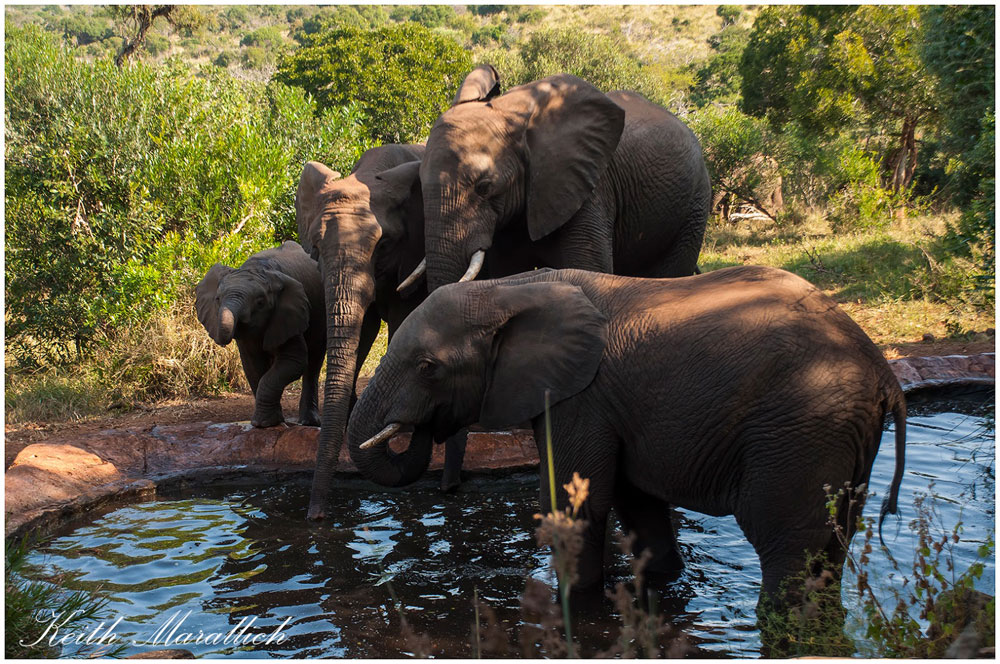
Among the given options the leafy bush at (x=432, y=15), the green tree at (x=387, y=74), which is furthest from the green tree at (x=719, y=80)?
the leafy bush at (x=432, y=15)

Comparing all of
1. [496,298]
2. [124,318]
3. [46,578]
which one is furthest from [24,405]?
[496,298]

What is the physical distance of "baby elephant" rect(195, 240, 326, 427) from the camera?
7.68m

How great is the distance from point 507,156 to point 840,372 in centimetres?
325

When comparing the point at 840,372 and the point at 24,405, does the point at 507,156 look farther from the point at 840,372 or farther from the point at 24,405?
the point at 24,405

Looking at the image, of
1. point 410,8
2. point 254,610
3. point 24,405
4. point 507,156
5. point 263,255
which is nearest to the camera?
point 254,610

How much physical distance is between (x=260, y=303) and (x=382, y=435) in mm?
3440

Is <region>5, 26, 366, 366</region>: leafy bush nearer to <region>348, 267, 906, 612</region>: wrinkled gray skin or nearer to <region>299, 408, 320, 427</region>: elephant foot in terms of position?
<region>299, 408, 320, 427</region>: elephant foot

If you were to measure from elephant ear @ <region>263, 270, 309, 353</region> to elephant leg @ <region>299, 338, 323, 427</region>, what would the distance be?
629 mm

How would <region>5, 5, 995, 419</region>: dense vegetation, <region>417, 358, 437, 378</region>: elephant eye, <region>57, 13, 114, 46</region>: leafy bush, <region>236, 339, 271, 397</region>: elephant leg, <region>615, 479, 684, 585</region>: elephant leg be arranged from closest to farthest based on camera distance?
1. <region>417, 358, 437, 378</region>: elephant eye
2. <region>615, 479, 684, 585</region>: elephant leg
3. <region>236, 339, 271, 397</region>: elephant leg
4. <region>5, 5, 995, 419</region>: dense vegetation
5. <region>57, 13, 114, 46</region>: leafy bush

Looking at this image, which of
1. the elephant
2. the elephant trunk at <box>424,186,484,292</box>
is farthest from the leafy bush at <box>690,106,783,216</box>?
the elephant trunk at <box>424,186,484,292</box>

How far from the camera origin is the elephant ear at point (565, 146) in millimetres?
6785

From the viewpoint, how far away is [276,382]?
7.80 metres

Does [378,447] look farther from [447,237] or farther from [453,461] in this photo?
[453,461]

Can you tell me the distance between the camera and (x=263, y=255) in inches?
337
